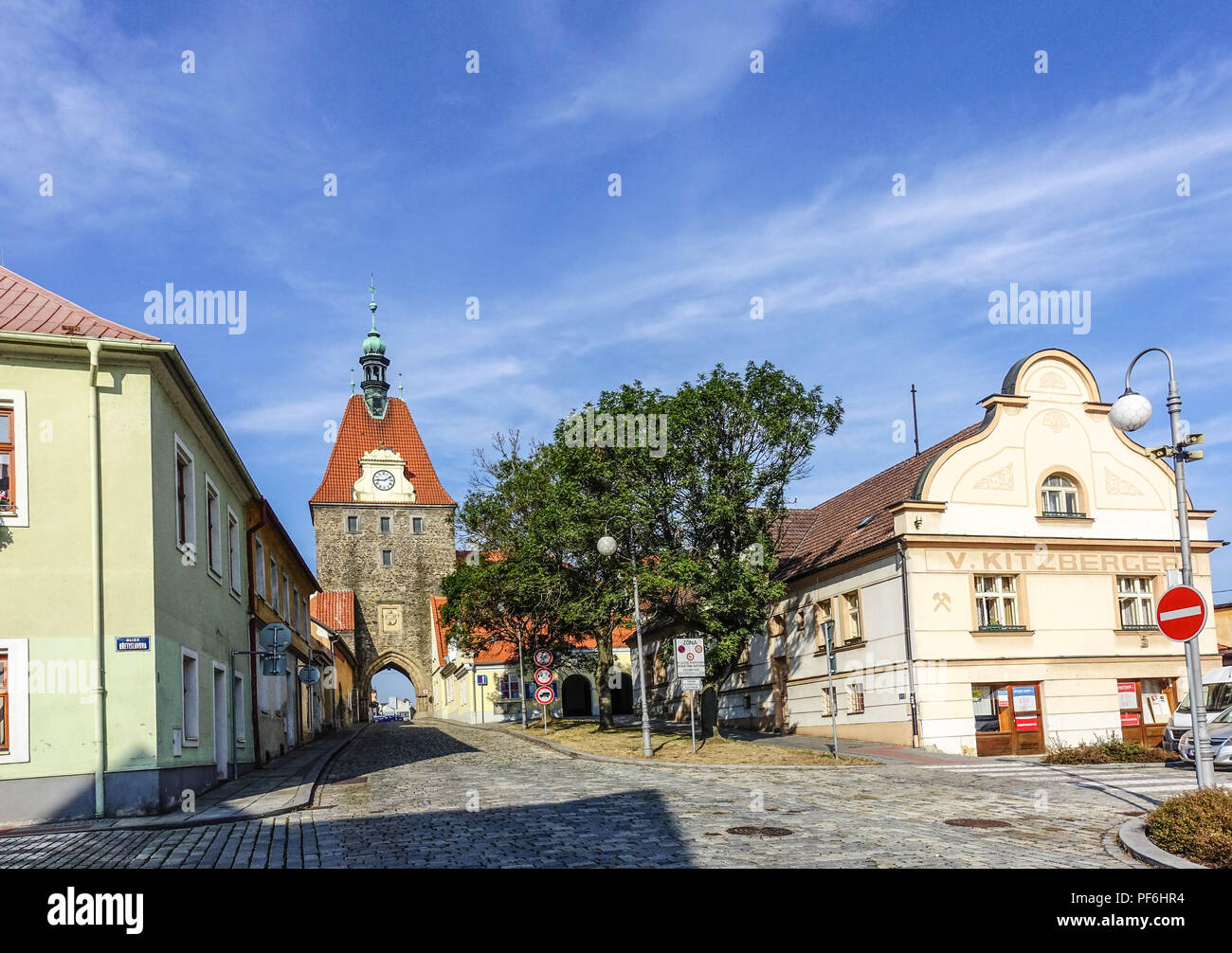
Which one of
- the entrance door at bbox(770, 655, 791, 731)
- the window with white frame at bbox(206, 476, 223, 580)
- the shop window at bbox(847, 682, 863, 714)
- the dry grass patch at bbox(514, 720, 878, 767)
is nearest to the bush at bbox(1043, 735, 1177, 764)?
the dry grass patch at bbox(514, 720, 878, 767)

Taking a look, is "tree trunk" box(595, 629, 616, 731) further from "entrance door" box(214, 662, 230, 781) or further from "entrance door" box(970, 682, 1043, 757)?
"entrance door" box(214, 662, 230, 781)

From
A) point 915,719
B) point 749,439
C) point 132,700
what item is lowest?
point 915,719

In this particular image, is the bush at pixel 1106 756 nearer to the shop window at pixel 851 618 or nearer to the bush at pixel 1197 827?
the shop window at pixel 851 618

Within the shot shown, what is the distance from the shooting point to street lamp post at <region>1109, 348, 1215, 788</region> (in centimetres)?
1292

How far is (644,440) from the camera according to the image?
27203 millimetres

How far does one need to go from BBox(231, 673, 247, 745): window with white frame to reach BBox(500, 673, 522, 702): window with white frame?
113ft

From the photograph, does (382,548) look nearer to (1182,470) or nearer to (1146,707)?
(1146,707)

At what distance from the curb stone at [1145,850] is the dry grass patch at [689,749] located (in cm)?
1095

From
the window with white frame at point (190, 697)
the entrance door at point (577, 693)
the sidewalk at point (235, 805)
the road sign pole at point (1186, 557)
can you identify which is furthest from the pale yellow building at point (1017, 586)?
the entrance door at point (577, 693)
